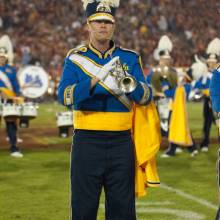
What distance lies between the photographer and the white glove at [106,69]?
4.07 m

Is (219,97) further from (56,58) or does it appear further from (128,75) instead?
(56,58)

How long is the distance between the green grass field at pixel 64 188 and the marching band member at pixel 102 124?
222cm

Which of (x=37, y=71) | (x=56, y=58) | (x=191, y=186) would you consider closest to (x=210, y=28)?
(x=56, y=58)

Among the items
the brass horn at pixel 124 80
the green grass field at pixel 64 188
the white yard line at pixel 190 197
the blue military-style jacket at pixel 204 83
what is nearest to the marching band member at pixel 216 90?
the brass horn at pixel 124 80

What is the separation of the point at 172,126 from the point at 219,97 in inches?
248

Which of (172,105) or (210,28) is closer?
(172,105)

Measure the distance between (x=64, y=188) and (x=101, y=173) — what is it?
387cm

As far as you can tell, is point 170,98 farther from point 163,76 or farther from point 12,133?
point 12,133

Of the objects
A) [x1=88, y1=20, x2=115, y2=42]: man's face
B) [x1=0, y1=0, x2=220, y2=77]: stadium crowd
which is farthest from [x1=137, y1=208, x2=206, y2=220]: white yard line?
[x1=0, y1=0, x2=220, y2=77]: stadium crowd

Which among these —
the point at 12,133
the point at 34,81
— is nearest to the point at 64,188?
the point at 12,133

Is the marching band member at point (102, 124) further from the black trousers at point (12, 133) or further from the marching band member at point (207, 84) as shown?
the marching band member at point (207, 84)

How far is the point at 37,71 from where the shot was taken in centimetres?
1770

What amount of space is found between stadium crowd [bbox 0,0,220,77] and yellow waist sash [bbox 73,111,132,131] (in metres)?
23.2

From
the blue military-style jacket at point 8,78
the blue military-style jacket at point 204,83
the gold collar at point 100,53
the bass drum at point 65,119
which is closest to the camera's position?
the gold collar at point 100,53
